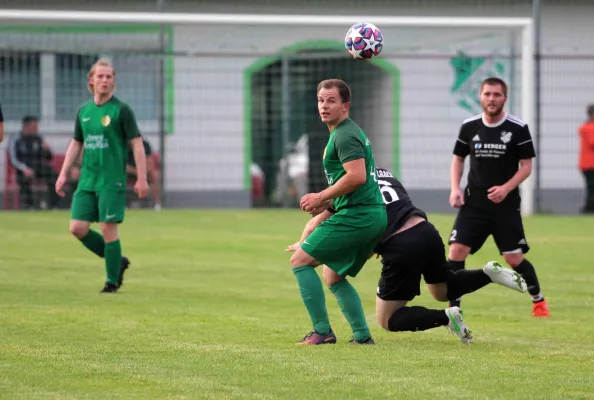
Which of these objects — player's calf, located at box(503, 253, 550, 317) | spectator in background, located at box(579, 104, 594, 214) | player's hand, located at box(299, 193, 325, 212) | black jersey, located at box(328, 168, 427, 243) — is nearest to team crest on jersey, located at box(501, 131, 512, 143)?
player's calf, located at box(503, 253, 550, 317)

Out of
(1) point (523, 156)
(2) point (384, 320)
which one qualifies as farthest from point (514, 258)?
(2) point (384, 320)

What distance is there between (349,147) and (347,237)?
1.91 ft

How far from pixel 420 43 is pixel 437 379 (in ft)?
65.6

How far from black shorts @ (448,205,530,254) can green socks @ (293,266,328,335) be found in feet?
8.82

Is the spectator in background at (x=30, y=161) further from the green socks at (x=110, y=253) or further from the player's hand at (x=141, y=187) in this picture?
the player's hand at (x=141, y=187)

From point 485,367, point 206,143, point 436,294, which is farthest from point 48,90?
point 485,367

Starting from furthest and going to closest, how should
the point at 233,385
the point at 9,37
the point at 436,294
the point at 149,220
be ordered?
the point at 9,37
the point at 149,220
the point at 436,294
the point at 233,385

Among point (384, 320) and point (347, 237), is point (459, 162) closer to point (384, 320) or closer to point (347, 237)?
point (384, 320)

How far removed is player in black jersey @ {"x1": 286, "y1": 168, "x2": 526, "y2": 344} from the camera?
838 cm

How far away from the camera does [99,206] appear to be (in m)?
12.0

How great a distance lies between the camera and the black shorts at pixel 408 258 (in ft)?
27.5

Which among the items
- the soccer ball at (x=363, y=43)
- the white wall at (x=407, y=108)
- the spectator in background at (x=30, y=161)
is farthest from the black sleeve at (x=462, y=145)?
the spectator in background at (x=30, y=161)

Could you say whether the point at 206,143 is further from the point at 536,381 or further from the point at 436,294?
the point at 536,381

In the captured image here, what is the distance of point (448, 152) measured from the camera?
26547 millimetres
